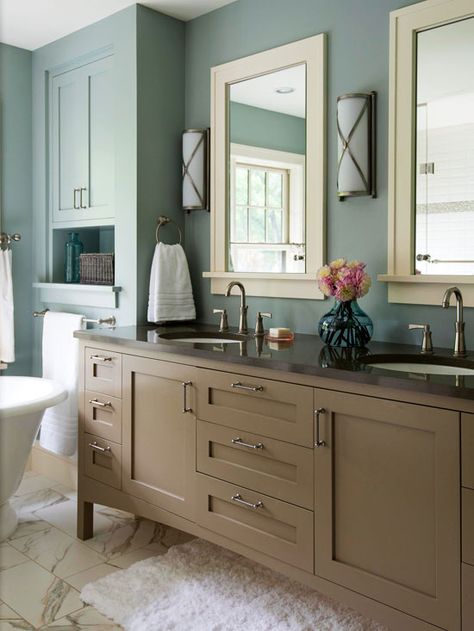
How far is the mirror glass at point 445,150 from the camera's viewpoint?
85.0 inches

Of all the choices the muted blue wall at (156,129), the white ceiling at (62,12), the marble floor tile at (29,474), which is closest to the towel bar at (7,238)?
the muted blue wall at (156,129)

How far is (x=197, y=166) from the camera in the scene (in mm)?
3037

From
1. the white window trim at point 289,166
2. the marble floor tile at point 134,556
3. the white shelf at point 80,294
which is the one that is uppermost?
the white window trim at point 289,166

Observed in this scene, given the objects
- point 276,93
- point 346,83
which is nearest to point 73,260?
point 276,93

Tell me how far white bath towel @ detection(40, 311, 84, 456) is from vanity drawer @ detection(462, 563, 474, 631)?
213 centimetres

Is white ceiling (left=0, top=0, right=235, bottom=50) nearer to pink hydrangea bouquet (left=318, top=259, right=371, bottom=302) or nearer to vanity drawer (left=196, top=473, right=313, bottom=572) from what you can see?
pink hydrangea bouquet (left=318, top=259, right=371, bottom=302)

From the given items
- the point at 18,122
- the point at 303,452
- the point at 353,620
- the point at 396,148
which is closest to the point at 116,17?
the point at 18,122

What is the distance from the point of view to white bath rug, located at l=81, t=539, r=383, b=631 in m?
2.09

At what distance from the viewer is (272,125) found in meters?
2.72

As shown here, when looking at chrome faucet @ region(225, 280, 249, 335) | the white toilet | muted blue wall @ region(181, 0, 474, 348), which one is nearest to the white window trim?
muted blue wall @ region(181, 0, 474, 348)

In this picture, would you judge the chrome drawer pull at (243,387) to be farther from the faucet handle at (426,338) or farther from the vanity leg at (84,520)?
the vanity leg at (84,520)

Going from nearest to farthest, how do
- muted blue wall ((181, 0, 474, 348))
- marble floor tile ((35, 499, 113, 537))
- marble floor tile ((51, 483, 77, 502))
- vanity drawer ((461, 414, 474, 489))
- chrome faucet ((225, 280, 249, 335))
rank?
1. vanity drawer ((461, 414, 474, 489))
2. muted blue wall ((181, 0, 474, 348))
3. chrome faucet ((225, 280, 249, 335))
4. marble floor tile ((35, 499, 113, 537))
5. marble floor tile ((51, 483, 77, 502))

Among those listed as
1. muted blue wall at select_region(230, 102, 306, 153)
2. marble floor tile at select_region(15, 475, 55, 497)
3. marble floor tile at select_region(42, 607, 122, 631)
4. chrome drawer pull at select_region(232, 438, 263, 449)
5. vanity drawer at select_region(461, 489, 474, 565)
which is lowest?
marble floor tile at select_region(42, 607, 122, 631)

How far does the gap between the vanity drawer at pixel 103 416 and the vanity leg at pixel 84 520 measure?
33cm
